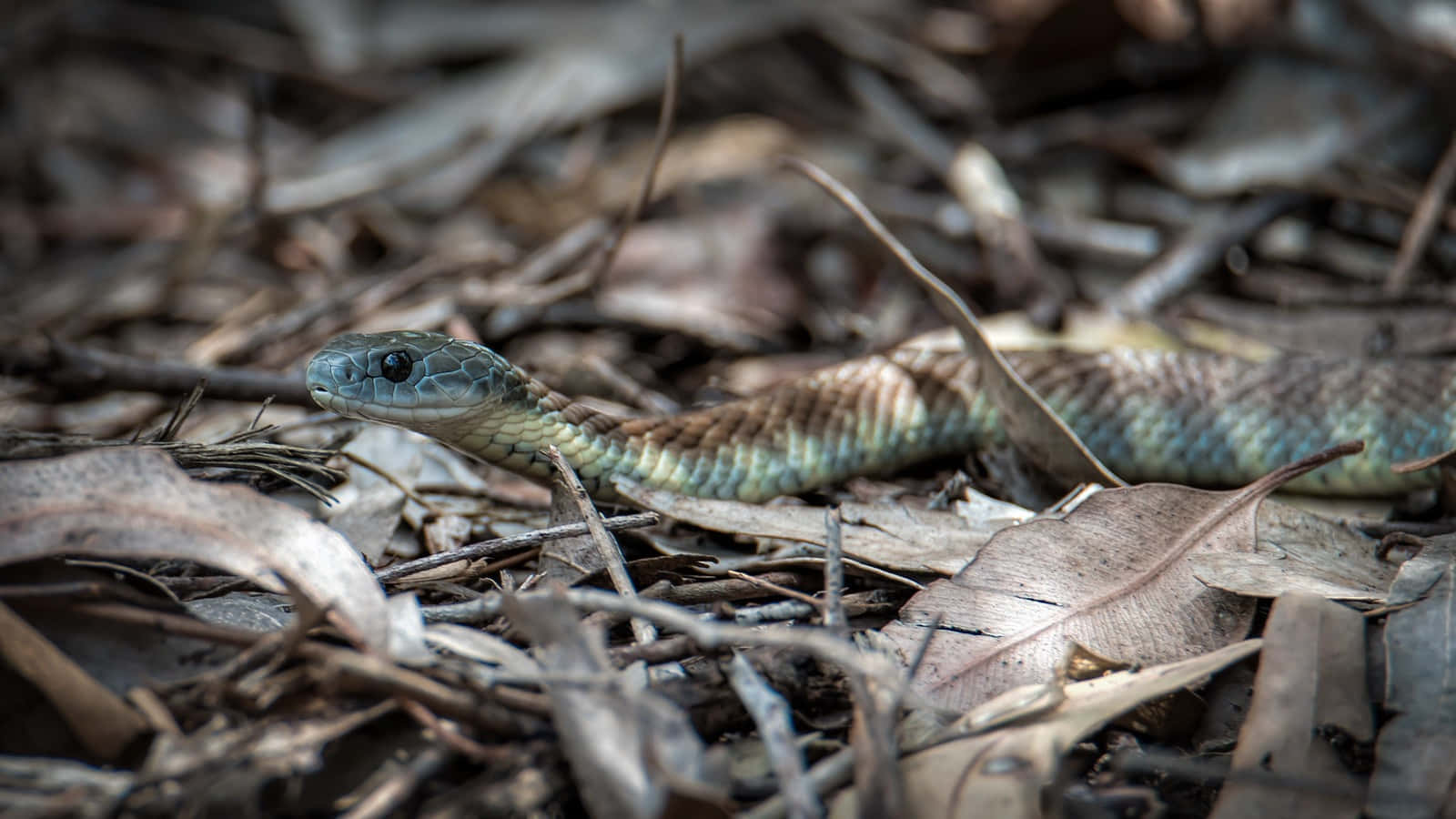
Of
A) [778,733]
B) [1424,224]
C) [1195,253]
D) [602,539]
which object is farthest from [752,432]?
[1424,224]

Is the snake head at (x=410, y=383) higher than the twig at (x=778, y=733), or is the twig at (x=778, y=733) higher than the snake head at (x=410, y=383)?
the snake head at (x=410, y=383)

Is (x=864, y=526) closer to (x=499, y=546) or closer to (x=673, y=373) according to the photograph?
(x=499, y=546)

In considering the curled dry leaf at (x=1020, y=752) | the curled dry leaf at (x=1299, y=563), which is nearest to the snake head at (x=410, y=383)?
the curled dry leaf at (x=1020, y=752)

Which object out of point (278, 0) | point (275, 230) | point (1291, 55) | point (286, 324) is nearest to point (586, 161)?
point (275, 230)

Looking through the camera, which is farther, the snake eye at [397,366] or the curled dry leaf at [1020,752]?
the snake eye at [397,366]

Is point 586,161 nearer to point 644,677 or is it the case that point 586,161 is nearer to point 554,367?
point 554,367

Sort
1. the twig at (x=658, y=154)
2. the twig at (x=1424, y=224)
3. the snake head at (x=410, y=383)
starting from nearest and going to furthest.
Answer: the snake head at (x=410, y=383) → the twig at (x=658, y=154) → the twig at (x=1424, y=224)

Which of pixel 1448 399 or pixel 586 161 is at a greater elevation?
pixel 586 161

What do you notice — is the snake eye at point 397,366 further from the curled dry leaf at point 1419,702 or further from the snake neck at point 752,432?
the curled dry leaf at point 1419,702
